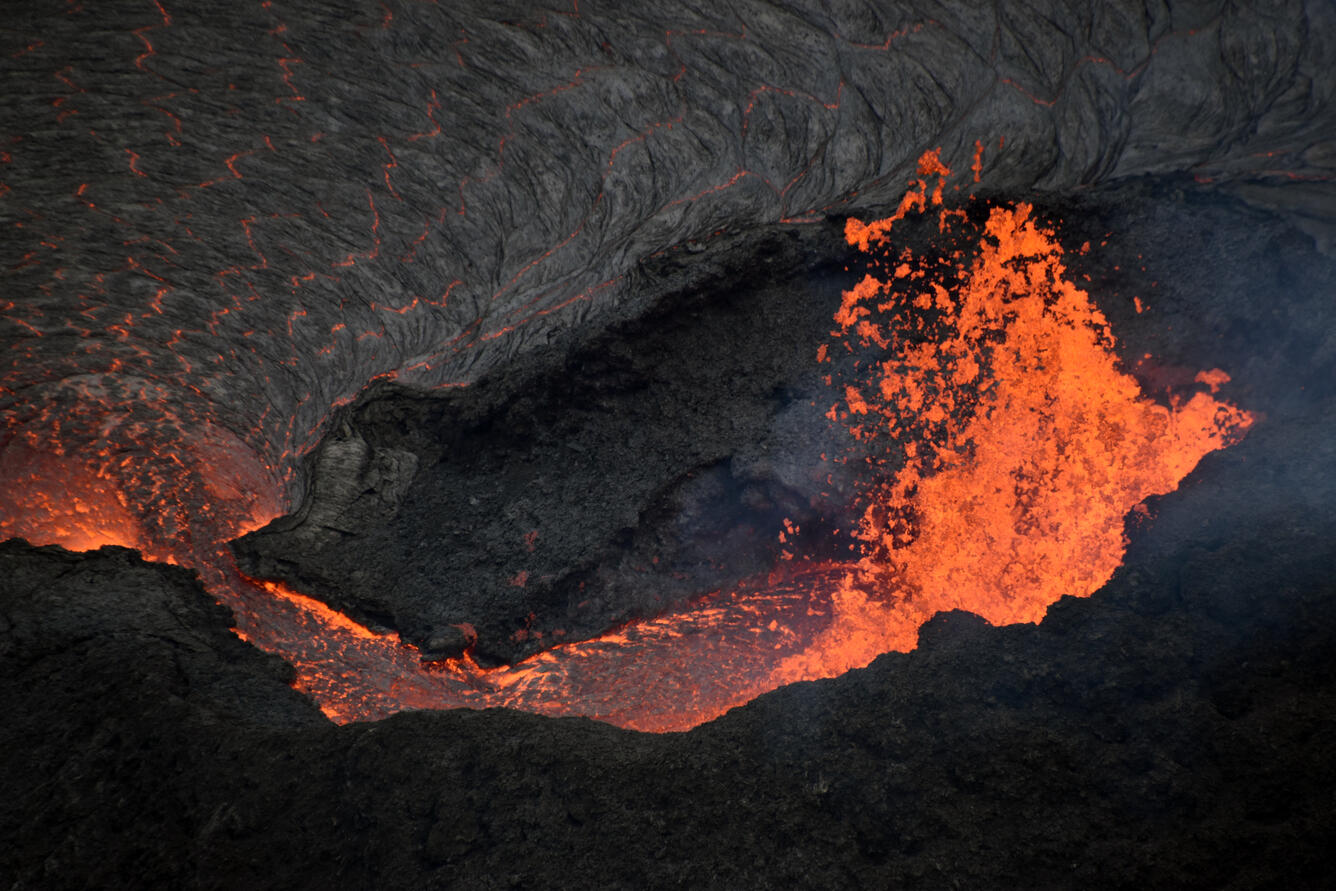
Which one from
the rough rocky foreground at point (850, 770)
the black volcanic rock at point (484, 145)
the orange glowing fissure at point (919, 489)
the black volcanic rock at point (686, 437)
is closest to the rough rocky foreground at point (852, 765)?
the rough rocky foreground at point (850, 770)

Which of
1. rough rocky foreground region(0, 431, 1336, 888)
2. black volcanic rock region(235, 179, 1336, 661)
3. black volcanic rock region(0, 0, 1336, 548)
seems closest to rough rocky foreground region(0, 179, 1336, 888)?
rough rocky foreground region(0, 431, 1336, 888)

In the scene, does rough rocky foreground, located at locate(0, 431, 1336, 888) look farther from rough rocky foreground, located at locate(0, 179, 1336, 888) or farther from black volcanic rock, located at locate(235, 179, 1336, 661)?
black volcanic rock, located at locate(235, 179, 1336, 661)

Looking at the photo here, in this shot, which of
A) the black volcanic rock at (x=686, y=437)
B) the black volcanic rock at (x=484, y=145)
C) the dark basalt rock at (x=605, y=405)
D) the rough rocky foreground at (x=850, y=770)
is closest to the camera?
the rough rocky foreground at (x=850, y=770)

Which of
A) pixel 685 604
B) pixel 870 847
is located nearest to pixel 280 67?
pixel 685 604

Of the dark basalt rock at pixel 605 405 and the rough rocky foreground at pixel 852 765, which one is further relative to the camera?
the dark basalt rock at pixel 605 405

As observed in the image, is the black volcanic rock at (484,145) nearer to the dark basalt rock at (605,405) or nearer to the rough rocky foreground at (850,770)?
the dark basalt rock at (605,405)

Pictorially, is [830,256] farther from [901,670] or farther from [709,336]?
[901,670]

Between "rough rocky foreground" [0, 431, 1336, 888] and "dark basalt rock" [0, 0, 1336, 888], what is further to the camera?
"dark basalt rock" [0, 0, 1336, 888]

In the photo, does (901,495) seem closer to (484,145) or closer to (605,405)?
(605,405)
